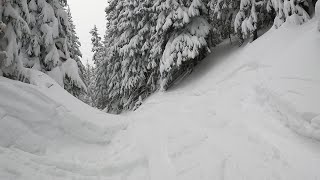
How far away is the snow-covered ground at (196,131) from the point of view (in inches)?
219

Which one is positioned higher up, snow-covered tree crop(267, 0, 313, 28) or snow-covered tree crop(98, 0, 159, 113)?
snow-covered tree crop(267, 0, 313, 28)

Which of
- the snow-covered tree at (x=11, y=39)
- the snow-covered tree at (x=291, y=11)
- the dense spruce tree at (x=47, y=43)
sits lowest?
the dense spruce tree at (x=47, y=43)

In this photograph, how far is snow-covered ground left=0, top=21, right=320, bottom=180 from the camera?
18.2ft

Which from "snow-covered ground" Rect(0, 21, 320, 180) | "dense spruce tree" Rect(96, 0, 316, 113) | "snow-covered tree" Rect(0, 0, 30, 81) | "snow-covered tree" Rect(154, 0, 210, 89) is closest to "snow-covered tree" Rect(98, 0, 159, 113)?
"dense spruce tree" Rect(96, 0, 316, 113)

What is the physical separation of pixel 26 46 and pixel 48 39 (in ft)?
3.10

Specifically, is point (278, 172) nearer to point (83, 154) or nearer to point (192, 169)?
point (192, 169)

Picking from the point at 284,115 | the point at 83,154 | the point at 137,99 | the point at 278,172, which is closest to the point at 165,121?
the point at 83,154

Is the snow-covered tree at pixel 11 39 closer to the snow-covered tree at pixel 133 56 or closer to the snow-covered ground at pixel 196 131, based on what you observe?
the snow-covered ground at pixel 196 131

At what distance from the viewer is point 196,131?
25.1ft

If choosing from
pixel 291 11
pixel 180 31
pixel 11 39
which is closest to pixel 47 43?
pixel 11 39

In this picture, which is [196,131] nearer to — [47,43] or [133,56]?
[47,43]

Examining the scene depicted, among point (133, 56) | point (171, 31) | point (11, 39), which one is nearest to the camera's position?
point (11, 39)

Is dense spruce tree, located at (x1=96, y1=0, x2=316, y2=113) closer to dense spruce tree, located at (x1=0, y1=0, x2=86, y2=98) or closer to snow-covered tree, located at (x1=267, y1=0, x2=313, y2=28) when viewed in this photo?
snow-covered tree, located at (x1=267, y1=0, x2=313, y2=28)

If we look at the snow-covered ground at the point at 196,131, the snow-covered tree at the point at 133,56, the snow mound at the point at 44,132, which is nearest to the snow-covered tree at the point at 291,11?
the snow-covered ground at the point at 196,131
